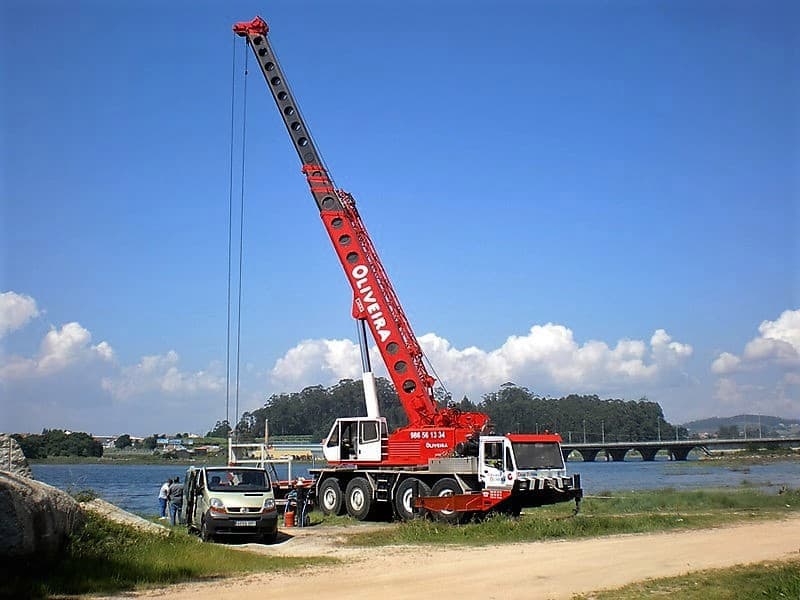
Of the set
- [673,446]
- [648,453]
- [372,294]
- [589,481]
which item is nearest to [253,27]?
[372,294]

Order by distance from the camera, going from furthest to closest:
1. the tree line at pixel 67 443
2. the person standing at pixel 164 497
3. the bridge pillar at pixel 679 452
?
1. the bridge pillar at pixel 679 452
2. the tree line at pixel 67 443
3. the person standing at pixel 164 497

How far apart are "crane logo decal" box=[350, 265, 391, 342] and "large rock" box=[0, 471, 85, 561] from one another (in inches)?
503

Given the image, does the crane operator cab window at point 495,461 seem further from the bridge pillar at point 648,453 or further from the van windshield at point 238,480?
the bridge pillar at point 648,453

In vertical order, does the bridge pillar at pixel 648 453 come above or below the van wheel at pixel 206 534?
below

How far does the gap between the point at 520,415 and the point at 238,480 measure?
95.6 metres

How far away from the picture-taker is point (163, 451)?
449 ft

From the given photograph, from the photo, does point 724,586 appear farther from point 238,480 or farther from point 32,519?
point 238,480

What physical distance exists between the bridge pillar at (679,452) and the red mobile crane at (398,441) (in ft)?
373

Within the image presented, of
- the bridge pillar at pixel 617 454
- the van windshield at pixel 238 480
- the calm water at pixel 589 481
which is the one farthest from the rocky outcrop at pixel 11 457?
the bridge pillar at pixel 617 454

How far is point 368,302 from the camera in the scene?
1036 inches

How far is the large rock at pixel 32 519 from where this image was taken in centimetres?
1255

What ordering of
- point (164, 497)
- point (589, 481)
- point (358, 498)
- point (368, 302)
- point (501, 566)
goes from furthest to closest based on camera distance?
point (589, 481) < point (164, 497) < point (368, 302) < point (358, 498) < point (501, 566)

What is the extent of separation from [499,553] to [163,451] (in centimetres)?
12758

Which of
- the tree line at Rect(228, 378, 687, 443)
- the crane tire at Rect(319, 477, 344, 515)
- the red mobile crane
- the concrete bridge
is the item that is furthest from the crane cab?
the concrete bridge
